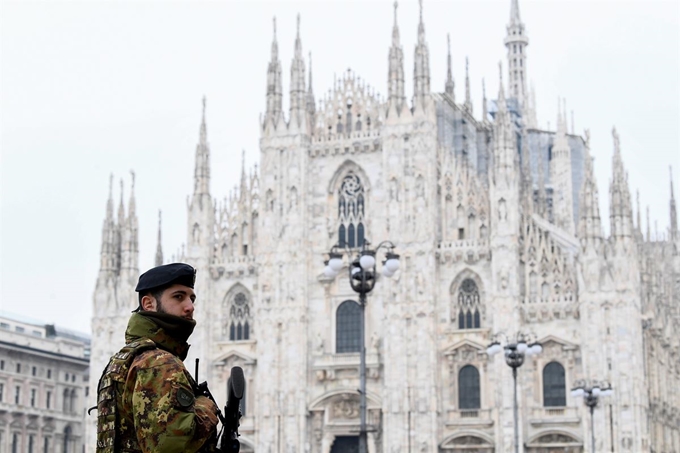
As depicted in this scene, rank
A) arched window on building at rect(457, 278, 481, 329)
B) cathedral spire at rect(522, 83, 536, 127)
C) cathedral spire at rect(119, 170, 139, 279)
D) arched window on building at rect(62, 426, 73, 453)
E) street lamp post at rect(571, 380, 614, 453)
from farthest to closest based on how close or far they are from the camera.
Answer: cathedral spire at rect(522, 83, 536, 127), arched window on building at rect(62, 426, 73, 453), cathedral spire at rect(119, 170, 139, 279), arched window on building at rect(457, 278, 481, 329), street lamp post at rect(571, 380, 614, 453)

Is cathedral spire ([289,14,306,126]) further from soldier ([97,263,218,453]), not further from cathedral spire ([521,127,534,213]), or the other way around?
soldier ([97,263,218,453])

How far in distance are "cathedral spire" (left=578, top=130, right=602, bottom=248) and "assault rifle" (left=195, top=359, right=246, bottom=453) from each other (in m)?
46.5

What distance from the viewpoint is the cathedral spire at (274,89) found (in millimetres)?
56200

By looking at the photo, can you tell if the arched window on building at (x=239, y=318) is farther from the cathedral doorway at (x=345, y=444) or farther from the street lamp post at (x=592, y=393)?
the street lamp post at (x=592, y=393)

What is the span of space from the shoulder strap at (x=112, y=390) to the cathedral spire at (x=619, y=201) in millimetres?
46786

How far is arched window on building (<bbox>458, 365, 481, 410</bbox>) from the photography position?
5138 centimetres

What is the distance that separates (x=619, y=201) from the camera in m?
51.6

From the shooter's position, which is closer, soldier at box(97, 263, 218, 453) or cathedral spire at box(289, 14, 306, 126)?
soldier at box(97, 263, 218, 453)

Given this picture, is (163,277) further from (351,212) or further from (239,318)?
(239,318)

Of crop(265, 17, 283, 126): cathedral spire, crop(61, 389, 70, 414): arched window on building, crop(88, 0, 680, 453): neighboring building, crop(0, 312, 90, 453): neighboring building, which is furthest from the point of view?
crop(61, 389, 70, 414): arched window on building

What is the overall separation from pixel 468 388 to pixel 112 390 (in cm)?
4679

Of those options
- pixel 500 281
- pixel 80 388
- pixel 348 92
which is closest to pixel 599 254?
pixel 500 281

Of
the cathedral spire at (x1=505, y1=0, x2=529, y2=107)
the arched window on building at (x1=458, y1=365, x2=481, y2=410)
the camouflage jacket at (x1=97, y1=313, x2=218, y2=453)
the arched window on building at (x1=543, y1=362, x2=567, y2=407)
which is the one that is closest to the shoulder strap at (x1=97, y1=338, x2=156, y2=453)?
the camouflage jacket at (x1=97, y1=313, x2=218, y2=453)

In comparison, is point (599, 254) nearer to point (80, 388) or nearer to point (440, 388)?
point (440, 388)
